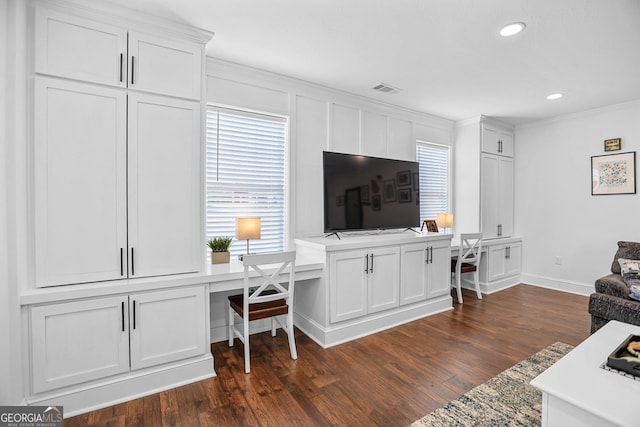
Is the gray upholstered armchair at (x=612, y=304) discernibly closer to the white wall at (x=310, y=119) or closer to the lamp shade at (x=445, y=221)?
the lamp shade at (x=445, y=221)

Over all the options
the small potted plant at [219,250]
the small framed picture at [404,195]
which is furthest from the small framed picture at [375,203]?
the small potted plant at [219,250]

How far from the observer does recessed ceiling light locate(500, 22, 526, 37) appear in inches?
91.0

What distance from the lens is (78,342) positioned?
1.97 meters

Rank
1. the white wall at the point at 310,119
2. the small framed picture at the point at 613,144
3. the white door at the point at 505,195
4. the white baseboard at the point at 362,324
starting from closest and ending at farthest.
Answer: the white baseboard at the point at 362,324 < the white wall at the point at 310,119 < the small framed picture at the point at 613,144 < the white door at the point at 505,195

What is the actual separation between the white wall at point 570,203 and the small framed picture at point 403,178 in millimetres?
2527

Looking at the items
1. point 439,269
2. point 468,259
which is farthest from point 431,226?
point 439,269

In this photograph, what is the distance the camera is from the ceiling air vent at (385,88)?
3.53 m

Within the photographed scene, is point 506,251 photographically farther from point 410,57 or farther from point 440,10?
point 440,10

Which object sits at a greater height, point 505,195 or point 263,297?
point 505,195

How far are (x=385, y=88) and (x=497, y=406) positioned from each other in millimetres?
3170

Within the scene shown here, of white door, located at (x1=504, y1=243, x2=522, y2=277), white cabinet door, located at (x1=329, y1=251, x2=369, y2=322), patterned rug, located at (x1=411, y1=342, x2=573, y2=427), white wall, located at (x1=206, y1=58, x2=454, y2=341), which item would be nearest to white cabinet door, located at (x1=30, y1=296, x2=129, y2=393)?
white wall, located at (x1=206, y1=58, x2=454, y2=341)

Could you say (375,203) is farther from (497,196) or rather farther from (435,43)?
(497,196)

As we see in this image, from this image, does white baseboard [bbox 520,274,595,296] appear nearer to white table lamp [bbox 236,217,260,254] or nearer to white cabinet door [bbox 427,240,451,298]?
white cabinet door [bbox 427,240,451,298]

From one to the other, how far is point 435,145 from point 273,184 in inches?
111
